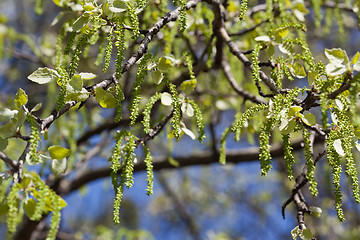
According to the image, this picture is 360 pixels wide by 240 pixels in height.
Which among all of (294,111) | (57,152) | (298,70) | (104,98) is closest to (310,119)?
(294,111)

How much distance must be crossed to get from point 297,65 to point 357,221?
2404 millimetres

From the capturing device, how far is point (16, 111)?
76 centimetres

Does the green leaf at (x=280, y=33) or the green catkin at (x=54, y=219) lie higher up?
the green leaf at (x=280, y=33)

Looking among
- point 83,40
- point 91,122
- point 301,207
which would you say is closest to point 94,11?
point 83,40

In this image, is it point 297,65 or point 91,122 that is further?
point 91,122

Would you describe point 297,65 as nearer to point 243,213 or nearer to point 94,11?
point 94,11

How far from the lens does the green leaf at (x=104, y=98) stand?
2.53 feet

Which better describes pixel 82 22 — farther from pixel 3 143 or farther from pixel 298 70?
pixel 298 70

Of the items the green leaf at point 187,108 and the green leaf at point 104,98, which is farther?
the green leaf at point 187,108

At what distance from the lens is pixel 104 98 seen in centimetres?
80

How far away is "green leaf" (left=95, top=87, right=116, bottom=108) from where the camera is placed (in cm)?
77

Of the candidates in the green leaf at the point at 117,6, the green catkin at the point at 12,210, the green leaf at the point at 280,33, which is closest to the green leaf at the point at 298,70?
the green leaf at the point at 280,33

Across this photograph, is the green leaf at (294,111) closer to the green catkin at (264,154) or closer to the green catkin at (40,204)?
the green catkin at (264,154)

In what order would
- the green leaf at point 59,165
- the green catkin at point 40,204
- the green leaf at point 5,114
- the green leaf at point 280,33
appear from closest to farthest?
the green catkin at point 40,204 < the green leaf at point 5,114 < the green leaf at point 59,165 < the green leaf at point 280,33
